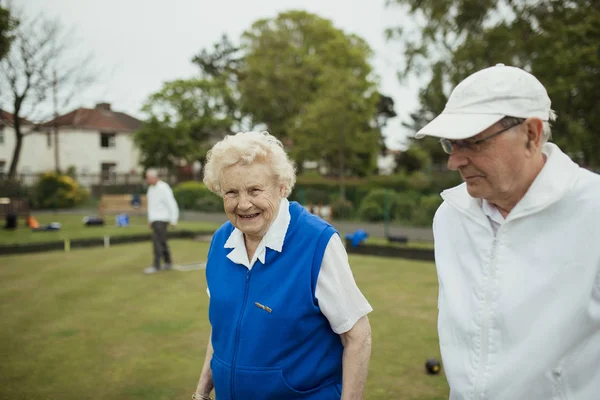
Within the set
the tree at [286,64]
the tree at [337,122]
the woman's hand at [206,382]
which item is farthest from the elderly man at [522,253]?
the tree at [286,64]

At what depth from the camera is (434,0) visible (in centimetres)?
1956

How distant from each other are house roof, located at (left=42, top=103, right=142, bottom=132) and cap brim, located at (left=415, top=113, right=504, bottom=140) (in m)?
25.5

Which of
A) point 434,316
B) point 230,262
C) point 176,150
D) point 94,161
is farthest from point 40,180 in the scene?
point 230,262

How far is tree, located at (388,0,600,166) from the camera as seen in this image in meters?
15.7

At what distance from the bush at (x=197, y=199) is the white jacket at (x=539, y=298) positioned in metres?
23.1

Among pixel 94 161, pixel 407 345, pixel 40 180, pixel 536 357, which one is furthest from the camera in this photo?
pixel 94 161

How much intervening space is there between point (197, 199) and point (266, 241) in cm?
2371

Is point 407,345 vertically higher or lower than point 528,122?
lower

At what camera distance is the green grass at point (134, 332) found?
14.1 feet

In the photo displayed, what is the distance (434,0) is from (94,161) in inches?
1224

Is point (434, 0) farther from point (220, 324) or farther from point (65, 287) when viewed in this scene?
point (220, 324)

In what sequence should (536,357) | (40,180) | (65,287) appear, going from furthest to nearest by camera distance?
(40,180)
(65,287)
(536,357)

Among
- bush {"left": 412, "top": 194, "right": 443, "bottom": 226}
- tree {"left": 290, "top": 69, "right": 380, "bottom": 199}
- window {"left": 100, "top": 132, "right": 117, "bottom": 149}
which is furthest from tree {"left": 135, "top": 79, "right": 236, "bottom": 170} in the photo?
bush {"left": 412, "top": 194, "right": 443, "bottom": 226}

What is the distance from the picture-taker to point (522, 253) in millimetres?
1566
